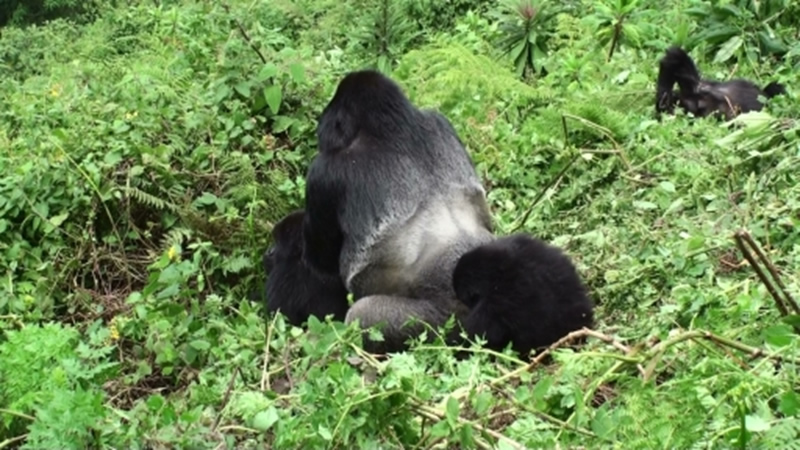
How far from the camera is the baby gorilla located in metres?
2.77

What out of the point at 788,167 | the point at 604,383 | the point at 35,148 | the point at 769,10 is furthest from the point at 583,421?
the point at 769,10

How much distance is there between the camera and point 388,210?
3.22 metres

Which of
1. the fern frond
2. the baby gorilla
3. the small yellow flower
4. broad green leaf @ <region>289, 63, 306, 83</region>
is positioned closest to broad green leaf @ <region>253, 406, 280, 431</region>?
the baby gorilla

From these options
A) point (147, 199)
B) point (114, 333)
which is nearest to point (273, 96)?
point (147, 199)

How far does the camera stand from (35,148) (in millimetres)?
4043

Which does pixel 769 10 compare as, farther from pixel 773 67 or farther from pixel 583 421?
pixel 583 421

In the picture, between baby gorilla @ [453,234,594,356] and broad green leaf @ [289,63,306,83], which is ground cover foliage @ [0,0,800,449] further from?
baby gorilla @ [453,234,594,356]

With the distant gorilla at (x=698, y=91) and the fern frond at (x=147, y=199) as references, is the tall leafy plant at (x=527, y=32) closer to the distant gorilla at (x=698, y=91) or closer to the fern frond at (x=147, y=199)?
the distant gorilla at (x=698, y=91)

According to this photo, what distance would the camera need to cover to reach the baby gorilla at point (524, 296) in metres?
2.77

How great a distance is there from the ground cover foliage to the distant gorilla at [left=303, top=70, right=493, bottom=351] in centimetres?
41

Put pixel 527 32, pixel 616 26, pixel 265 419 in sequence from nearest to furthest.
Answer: pixel 265 419 → pixel 616 26 → pixel 527 32

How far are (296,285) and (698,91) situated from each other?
2475 millimetres

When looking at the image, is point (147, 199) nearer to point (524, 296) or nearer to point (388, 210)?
point (388, 210)

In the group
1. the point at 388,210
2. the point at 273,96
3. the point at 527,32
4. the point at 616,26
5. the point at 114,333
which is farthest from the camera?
the point at 527,32
